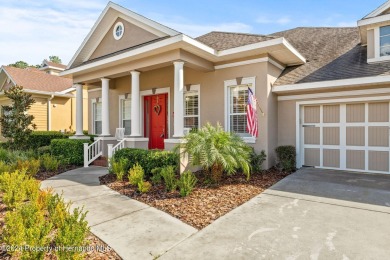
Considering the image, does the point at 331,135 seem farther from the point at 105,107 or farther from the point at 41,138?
the point at 41,138

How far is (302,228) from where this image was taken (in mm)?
3777

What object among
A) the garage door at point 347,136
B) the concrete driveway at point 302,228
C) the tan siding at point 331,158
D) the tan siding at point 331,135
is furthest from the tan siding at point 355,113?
the concrete driveway at point 302,228

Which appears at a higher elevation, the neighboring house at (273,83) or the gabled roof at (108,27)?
the gabled roof at (108,27)

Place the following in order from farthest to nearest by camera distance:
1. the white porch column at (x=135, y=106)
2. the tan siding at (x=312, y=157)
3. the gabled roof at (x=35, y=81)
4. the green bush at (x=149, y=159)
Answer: the gabled roof at (x=35, y=81), the white porch column at (x=135, y=106), the tan siding at (x=312, y=157), the green bush at (x=149, y=159)

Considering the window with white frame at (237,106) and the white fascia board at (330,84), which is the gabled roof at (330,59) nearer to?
the white fascia board at (330,84)

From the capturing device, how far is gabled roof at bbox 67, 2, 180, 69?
8.09 metres

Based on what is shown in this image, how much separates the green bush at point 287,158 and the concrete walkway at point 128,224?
4847 mm

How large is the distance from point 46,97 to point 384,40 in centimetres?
1789

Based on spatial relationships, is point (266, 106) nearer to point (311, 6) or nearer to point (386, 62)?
point (386, 62)

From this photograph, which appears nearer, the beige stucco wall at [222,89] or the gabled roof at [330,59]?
the gabled roof at [330,59]

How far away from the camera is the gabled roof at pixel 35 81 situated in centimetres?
1620

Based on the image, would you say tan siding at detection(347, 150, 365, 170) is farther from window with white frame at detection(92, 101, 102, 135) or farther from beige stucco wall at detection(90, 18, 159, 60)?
window with white frame at detection(92, 101, 102, 135)

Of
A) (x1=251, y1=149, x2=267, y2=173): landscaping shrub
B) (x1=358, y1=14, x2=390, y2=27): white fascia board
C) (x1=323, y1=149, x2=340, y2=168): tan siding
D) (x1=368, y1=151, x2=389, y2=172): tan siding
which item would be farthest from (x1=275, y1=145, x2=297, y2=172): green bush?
(x1=358, y1=14, x2=390, y2=27): white fascia board

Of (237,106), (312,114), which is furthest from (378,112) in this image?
(237,106)
